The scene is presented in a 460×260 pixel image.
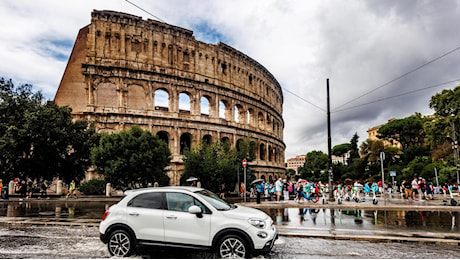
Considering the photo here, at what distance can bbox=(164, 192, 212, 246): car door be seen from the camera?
235 inches

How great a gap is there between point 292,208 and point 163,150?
11386 mm

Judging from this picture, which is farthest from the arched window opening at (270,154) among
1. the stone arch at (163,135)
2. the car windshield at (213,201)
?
the car windshield at (213,201)

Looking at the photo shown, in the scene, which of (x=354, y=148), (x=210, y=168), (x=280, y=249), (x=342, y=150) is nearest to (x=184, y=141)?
(x=210, y=168)

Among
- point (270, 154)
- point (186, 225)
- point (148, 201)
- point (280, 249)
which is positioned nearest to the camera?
point (186, 225)

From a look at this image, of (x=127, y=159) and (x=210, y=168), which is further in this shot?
(x=210, y=168)

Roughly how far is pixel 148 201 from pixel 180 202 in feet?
2.16

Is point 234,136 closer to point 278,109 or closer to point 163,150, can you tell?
point 163,150

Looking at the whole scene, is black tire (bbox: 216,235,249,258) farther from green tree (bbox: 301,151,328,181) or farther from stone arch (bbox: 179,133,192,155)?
green tree (bbox: 301,151,328,181)

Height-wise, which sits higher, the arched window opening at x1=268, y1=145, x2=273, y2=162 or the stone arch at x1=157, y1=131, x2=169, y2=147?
the stone arch at x1=157, y1=131, x2=169, y2=147

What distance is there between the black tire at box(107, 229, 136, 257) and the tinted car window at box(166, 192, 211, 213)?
3.21ft

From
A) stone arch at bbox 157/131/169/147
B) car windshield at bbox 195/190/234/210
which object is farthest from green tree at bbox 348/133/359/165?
car windshield at bbox 195/190/234/210

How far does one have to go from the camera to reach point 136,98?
33031 millimetres

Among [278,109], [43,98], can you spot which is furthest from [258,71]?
[43,98]

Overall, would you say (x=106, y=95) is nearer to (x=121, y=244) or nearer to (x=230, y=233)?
(x=121, y=244)
